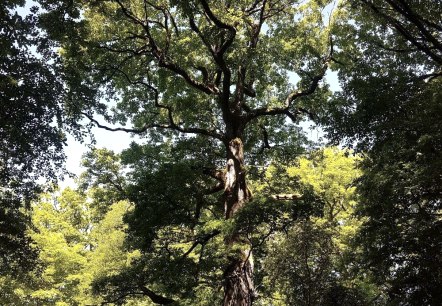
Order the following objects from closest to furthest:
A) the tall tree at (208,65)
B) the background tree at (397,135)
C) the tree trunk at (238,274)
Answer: the tree trunk at (238,274) < the background tree at (397,135) < the tall tree at (208,65)

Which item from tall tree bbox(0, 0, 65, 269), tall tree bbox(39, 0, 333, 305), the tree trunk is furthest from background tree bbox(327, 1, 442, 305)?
tall tree bbox(0, 0, 65, 269)

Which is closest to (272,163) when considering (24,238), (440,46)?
(440,46)

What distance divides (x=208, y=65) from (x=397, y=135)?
20.5 ft

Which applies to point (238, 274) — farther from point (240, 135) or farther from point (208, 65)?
point (208, 65)

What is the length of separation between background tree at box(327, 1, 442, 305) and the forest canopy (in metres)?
0.04

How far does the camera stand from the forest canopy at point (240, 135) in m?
7.25

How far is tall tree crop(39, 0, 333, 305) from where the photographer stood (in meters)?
8.39

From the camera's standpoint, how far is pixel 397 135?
25.7ft

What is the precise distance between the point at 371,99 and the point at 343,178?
9177 mm

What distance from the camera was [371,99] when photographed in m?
7.23

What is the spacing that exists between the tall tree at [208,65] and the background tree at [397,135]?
1788 mm

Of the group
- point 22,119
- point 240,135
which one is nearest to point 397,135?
point 240,135

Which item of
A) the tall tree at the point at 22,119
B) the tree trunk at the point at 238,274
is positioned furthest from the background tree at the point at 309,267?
the tall tree at the point at 22,119

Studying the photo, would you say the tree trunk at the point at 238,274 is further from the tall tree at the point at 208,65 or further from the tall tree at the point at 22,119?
the tall tree at the point at 22,119
